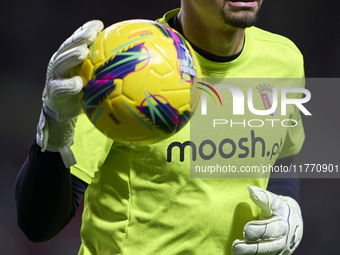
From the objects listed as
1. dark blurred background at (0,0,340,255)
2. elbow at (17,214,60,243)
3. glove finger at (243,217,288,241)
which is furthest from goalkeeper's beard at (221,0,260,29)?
dark blurred background at (0,0,340,255)

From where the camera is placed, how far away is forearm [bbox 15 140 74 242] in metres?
1.21

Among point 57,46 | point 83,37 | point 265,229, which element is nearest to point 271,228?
point 265,229

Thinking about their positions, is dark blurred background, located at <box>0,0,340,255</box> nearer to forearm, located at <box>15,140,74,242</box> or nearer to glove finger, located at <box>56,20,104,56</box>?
forearm, located at <box>15,140,74,242</box>

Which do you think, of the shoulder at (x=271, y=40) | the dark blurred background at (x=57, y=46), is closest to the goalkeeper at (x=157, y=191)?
the shoulder at (x=271, y=40)

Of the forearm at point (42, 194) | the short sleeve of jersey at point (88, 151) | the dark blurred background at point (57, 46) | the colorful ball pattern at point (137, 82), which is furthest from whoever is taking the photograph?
the dark blurred background at point (57, 46)

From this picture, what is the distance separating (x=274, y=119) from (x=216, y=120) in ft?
0.61

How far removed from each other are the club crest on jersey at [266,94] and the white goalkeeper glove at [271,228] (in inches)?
9.4

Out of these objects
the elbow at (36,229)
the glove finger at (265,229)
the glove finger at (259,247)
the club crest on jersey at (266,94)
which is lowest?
the glove finger at (259,247)

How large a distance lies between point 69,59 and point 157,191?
411 millimetres

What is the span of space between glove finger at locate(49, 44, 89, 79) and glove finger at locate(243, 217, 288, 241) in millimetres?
602

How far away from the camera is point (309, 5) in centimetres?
270

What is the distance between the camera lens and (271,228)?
133cm

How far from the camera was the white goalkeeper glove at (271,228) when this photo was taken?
1.29 m

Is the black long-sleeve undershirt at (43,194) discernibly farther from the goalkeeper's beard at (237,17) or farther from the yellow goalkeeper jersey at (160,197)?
the goalkeeper's beard at (237,17)
